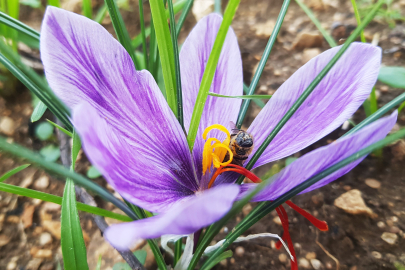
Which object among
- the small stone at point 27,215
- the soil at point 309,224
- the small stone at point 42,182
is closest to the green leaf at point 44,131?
the soil at point 309,224

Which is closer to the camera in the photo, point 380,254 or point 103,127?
point 103,127

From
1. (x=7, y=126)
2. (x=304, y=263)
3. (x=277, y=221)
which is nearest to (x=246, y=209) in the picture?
(x=277, y=221)

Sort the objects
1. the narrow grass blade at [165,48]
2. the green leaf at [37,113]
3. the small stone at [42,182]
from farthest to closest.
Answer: the small stone at [42,182] → the green leaf at [37,113] → the narrow grass blade at [165,48]

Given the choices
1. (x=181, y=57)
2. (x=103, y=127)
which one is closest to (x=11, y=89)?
(x=181, y=57)

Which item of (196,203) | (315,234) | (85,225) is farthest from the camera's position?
(85,225)

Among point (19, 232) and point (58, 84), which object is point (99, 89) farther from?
point (19, 232)

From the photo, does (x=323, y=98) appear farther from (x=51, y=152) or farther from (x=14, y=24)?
(x=51, y=152)

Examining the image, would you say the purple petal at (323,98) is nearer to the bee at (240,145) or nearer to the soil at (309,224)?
the bee at (240,145)
